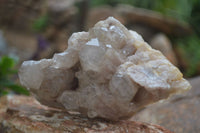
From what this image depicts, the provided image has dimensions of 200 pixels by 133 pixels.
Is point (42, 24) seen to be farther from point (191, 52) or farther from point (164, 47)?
point (191, 52)

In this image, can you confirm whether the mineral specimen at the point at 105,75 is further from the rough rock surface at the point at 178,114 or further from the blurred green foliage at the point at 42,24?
the blurred green foliage at the point at 42,24

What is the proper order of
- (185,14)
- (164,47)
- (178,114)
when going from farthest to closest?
1. (185,14)
2. (164,47)
3. (178,114)

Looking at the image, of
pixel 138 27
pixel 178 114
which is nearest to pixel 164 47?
pixel 138 27

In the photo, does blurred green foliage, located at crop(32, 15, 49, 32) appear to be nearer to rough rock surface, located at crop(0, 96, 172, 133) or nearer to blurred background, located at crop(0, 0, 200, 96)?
blurred background, located at crop(0, 0, 200, 96)

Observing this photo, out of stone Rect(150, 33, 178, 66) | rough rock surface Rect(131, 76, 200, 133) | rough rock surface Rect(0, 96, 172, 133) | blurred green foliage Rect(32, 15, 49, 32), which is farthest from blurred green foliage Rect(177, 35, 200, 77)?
rough rock surface Rect(0, 96, 172, 133)

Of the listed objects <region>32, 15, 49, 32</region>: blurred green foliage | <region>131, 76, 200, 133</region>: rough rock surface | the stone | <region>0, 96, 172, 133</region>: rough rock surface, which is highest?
<region>32, 15, 49, 32</region>: blurred green foliage

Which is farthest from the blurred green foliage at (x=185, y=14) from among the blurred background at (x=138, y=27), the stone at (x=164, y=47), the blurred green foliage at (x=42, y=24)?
the blurred green foliage at (x=42, y=24)


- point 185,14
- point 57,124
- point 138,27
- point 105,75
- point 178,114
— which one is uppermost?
point 185,14
